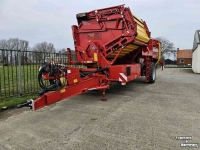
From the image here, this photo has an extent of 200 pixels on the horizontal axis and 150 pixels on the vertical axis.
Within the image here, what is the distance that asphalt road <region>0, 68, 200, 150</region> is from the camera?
118 inches

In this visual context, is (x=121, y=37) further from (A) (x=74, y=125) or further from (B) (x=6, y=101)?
(B) (x=6, y=101)

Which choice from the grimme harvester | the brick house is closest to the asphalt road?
the grimme harvester

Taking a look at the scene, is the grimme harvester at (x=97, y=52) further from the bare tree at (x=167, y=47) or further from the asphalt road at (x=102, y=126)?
the bare tree at (x=167, y=47)

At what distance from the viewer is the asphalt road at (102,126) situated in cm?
301

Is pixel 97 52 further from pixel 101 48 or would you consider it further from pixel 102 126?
pixel 102 126

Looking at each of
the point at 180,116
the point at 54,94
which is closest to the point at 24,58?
the point at 54,94

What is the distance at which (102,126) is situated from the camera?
373cm

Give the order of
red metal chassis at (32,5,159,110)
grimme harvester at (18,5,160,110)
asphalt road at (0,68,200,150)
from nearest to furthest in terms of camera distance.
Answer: asphalt road at (0,68,200,150), grimme harvester at (18,5,160,110), red metal chassis at (32,5,159,110)

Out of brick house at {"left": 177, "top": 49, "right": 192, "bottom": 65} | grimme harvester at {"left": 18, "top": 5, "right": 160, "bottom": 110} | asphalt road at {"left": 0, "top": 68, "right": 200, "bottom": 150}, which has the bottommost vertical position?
asphalt road at {"left": 0, "top": 68, "right": 200, "bottom": 150}

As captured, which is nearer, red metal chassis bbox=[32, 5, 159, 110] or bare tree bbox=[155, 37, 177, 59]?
red metal chassis bbox=[32, 5, 159, 110]

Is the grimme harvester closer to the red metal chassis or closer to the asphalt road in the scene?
the red metal chassis

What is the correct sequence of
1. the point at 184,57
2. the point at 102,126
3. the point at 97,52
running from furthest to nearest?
the point at 184,57, the point at 97,52, the point at 102,126

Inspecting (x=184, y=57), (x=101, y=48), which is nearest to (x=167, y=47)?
(x=184, y=57)

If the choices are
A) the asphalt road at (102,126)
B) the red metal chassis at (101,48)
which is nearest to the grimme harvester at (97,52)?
the red metal chassis at (101,48)
